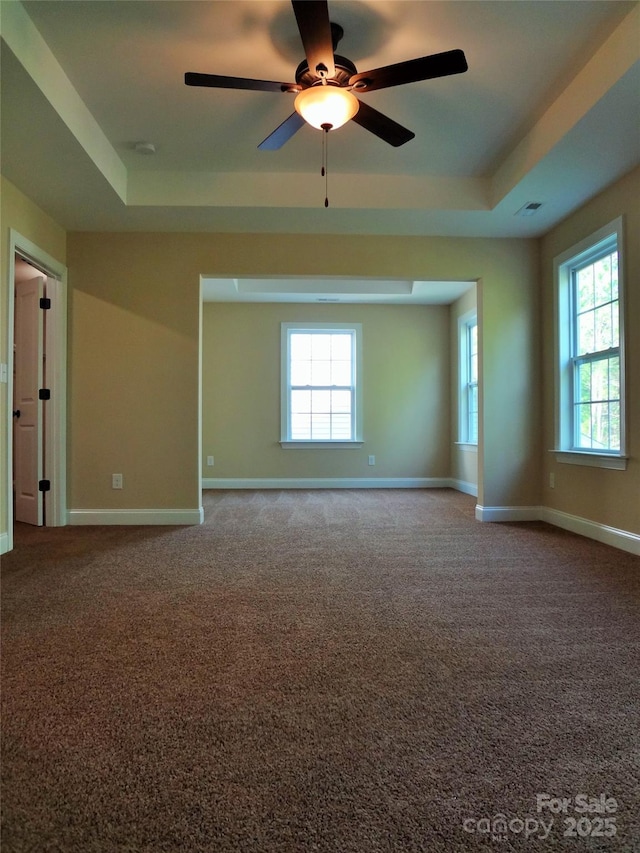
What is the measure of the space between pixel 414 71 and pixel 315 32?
0.46 metres

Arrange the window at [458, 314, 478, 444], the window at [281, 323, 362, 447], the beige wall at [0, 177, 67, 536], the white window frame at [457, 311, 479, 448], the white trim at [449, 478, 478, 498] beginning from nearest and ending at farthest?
the beige wall at [0, 177, 67, 536]
the white trim at [449, 478, 478, 498]
the window at [458, 314, 478, 444]
the white window frame at [457, 311, 479, 448]
the window at [281, 323, 362, 447]

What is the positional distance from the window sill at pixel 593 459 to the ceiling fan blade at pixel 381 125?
251cm

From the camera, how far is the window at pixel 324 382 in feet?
21.6

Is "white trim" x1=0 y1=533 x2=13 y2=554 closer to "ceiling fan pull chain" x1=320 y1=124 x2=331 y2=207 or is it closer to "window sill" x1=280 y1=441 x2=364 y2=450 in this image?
"ceiling fan pull chain" x1=320 y1=124 x2=331 y2=207

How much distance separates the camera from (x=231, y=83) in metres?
2.11

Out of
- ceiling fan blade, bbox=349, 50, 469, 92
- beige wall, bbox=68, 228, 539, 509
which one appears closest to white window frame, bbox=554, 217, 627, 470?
beige wall, bbox=68, 228, 539, 509

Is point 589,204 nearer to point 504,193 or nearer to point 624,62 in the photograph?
point 504,193

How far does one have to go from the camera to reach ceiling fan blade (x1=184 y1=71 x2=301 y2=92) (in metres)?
2.07

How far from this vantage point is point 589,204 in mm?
3561

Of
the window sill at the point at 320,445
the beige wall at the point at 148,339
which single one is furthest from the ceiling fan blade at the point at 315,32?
the window sill at the point at 320,445

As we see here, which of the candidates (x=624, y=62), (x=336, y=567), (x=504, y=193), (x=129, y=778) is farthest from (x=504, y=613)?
(x=504, y=193)

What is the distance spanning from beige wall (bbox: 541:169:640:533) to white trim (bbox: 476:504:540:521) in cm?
15

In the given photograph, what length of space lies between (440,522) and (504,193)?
268 centimetres

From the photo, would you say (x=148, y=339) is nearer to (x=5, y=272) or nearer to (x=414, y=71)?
(x=5, y=272)
